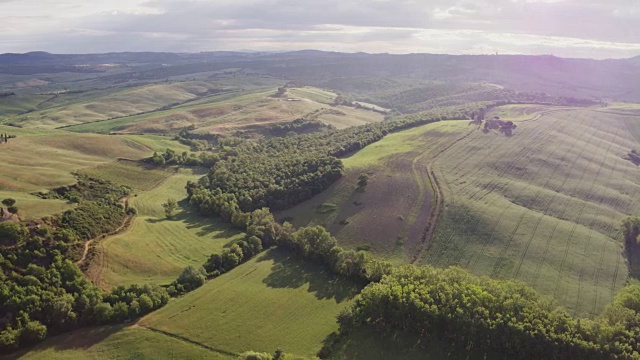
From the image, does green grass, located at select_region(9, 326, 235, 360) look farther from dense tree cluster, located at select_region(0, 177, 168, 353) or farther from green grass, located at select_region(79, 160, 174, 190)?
green grass, located at select_region(79, 160, 174, 190)

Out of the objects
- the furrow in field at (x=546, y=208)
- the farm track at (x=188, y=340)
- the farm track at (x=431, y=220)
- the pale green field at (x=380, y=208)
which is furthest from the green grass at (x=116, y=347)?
the furrow in field at (x=546, y=208)

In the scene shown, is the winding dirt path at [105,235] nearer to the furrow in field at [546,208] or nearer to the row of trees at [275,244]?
the row of trees at [275,244]

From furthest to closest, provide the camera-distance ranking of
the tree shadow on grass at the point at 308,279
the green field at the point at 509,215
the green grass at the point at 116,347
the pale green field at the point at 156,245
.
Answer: the green field at the point at 509,215
the tree shadow on grass at the point at 308,279
the pale green field at the point at 156,245
the green grass at the point at 116,347

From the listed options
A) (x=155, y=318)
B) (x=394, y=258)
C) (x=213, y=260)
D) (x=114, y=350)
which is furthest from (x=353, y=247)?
(x=114, y=350)

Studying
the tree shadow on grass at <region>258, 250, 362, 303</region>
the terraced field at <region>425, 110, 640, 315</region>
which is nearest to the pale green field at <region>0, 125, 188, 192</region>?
the tree shadow on grass at <region>258, 250, 362, 303</region>

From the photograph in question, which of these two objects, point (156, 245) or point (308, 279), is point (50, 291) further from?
point (308, 279)

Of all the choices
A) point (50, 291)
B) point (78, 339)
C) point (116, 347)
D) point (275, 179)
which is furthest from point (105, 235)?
point (275, 179)
